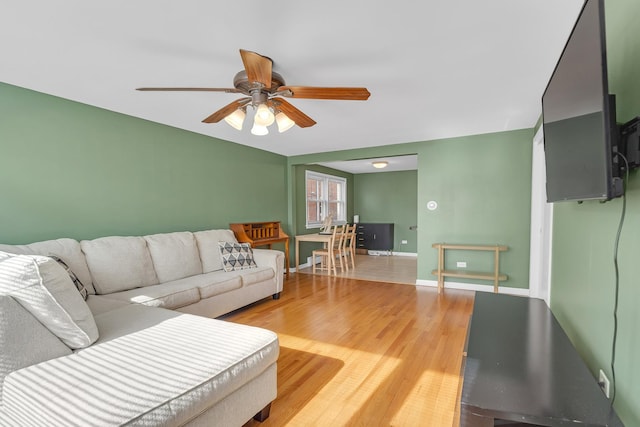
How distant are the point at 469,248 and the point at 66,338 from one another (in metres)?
4.22

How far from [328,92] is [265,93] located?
47 cm

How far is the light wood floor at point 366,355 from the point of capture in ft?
5.57

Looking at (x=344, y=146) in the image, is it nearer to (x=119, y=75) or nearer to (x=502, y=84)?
(x=502, y=84)

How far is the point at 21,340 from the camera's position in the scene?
1.32 meters

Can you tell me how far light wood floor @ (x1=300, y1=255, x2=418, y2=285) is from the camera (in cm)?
509

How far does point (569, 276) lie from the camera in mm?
1841

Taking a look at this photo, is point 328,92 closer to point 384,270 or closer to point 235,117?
point 235,117

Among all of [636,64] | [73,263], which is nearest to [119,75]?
[73,263]

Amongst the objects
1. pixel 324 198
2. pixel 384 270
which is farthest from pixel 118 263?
pixel 324 198

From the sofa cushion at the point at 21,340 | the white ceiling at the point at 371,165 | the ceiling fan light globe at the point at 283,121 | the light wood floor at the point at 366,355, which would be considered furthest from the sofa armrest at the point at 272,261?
the white ceiling at the point at 371,165

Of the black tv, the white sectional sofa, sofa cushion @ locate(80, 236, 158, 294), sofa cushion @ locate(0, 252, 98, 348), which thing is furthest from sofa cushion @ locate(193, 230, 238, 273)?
the black tv

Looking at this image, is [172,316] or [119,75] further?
[119,75]

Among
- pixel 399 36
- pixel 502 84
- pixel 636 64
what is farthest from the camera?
pixel 502 84

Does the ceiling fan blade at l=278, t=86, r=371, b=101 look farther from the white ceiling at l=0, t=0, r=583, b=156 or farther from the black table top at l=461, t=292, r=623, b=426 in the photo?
the black table top at l=461, t=292, r=623, b=426
